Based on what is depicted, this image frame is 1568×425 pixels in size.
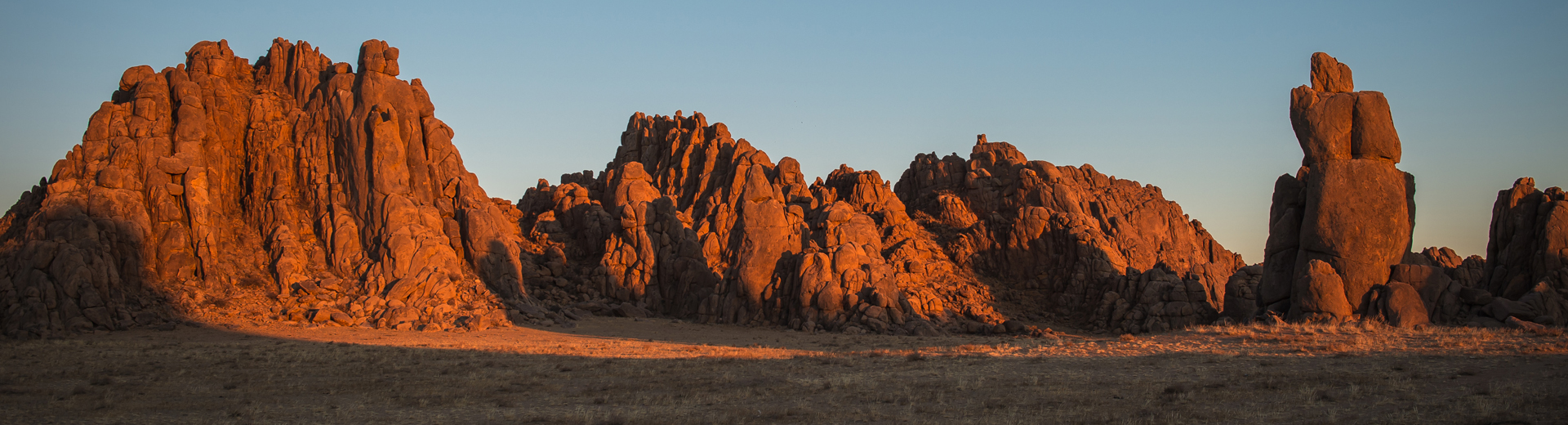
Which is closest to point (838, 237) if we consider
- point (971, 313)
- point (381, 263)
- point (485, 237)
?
point (971, 313)

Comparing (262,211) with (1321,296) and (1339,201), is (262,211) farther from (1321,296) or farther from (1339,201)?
(1339,201)

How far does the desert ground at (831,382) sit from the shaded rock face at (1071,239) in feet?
43.9

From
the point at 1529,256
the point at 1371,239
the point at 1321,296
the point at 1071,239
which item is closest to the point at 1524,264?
the point at 1529,256

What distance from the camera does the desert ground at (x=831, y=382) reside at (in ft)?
50.5

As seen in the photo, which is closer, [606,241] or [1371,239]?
[1371,239]

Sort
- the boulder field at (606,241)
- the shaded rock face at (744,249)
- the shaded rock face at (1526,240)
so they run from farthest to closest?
the shaded rock face at (744,249) < the boulder field at (606,241) < the shaded rock face at (1526,240)

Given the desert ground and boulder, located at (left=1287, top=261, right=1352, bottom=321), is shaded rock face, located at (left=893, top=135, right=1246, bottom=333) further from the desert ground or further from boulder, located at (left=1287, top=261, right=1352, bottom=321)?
the desert ground

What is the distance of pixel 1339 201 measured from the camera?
1142 inches

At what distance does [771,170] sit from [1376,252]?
36.7 meters

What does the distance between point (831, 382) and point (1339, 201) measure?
1806cm

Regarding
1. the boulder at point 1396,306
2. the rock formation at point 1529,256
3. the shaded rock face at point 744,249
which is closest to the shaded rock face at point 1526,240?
the rock formation at point 1529,256

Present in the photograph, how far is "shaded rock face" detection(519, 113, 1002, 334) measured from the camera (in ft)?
140

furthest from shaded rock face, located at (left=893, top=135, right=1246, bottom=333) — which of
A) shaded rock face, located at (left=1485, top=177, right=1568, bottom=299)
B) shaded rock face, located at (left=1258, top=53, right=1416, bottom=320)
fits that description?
shaded rock face, located at (left=1485, top=177, right=1568, bottom=299)

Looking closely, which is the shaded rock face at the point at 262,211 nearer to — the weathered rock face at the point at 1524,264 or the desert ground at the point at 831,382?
the desert ground at the point at 831,382
